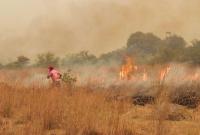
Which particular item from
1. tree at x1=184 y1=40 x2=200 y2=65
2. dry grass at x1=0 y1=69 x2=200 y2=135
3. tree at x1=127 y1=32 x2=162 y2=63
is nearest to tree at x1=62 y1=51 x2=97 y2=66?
tree at x1=127 y1=32 x2=162 y2=63

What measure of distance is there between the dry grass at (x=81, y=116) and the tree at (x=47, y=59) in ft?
86.7

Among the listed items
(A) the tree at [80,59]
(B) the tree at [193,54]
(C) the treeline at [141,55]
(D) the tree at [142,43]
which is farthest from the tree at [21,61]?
(B) the tree at [193,54]

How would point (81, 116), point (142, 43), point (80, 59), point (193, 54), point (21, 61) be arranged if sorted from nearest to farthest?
point (81, 116), point (193, 54), point (21, 61), point (80, 59), point (142, 43)

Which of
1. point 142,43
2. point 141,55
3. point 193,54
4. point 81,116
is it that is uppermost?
point 142,43

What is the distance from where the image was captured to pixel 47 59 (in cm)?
3797

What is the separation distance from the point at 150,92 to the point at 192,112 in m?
2.57

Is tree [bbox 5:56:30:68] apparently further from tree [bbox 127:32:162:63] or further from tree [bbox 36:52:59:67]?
tree [bbox 127:32:162:63]

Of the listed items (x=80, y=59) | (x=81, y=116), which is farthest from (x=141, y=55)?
(x=81, y=116)

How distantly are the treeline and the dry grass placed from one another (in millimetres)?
20142

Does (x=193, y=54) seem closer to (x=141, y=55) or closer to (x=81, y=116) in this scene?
(x=141, y=55)

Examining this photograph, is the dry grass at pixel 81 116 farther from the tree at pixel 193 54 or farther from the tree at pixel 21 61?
the tree at pixel 21 61

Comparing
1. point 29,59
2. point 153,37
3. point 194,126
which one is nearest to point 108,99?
point 194,126

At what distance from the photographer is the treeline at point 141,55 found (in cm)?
3228

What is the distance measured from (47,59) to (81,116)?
30229 mm
